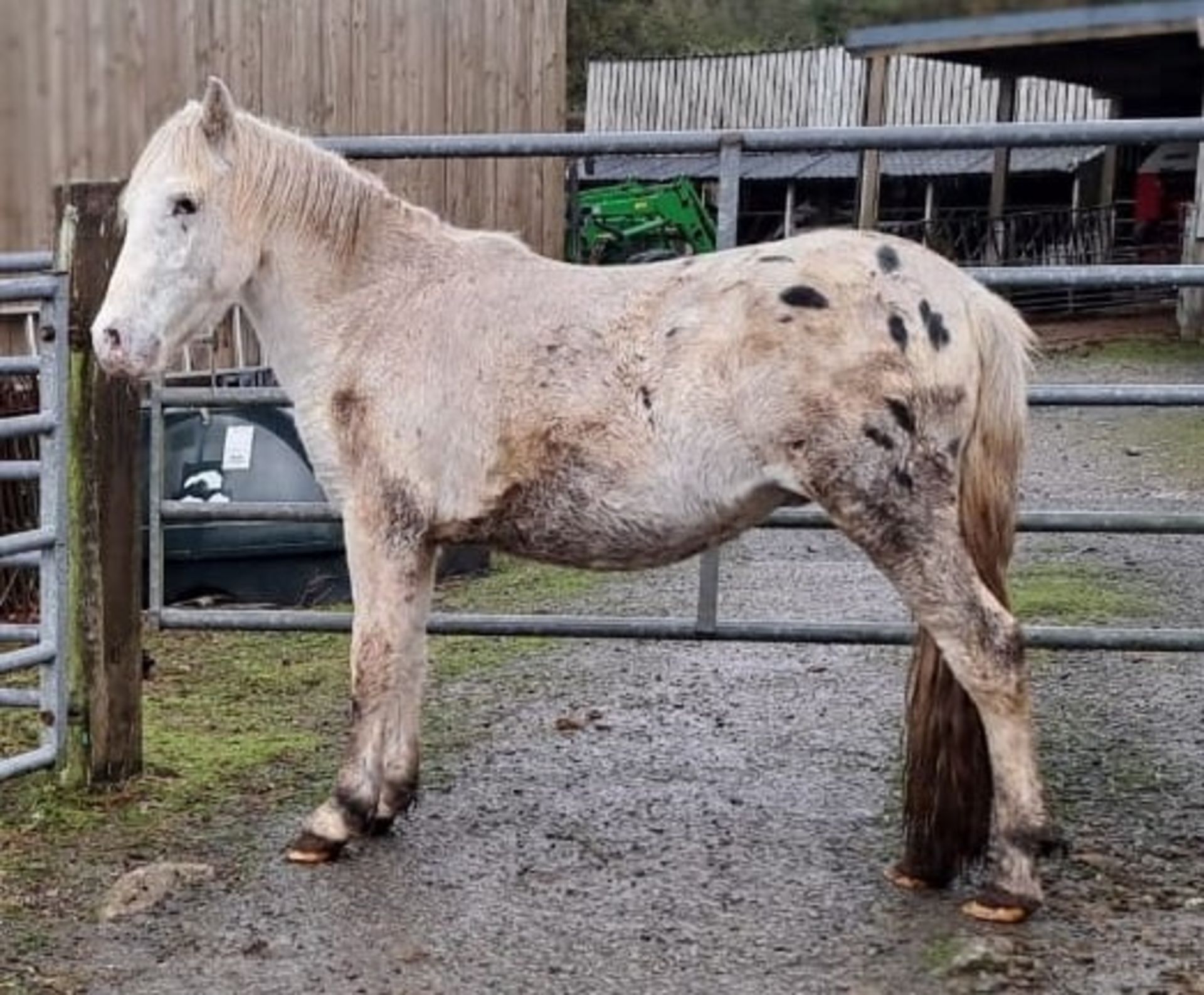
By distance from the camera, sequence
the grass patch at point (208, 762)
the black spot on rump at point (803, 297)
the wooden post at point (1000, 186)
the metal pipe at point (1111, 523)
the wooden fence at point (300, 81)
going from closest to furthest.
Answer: the black spot on rump at point (803, 297) < the grass patch at point (208, 762) < the metal pipe at point (1111, 523) < the wooden fence at point (300, 81) < the wooden post at point (1000, 186)

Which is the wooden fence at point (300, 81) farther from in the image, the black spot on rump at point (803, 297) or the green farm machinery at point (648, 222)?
the green farm machinery at point (648, 222)

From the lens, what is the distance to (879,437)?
3174mm

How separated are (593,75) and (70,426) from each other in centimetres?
2284

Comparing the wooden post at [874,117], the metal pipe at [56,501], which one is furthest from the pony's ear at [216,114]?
the wooden post at [874,117]

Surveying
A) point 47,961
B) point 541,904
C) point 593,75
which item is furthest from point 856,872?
point 593,75

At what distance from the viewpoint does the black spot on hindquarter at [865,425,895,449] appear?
10.4 feet

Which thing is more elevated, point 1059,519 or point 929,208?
point 929,208

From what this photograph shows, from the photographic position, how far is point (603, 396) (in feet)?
11.0

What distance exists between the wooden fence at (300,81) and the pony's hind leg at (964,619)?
14.9 feet

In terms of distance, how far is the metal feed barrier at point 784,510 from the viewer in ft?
13.3

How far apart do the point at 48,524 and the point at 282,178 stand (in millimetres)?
1147

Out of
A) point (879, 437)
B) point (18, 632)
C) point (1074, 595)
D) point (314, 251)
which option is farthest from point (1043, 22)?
point (1074, 595)

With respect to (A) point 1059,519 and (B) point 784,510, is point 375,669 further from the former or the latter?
(A) point 1059,519

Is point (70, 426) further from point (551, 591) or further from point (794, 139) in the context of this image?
point (551, 591)
